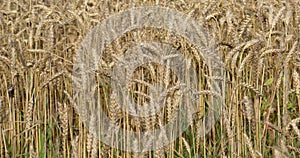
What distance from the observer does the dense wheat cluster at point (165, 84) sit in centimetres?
207

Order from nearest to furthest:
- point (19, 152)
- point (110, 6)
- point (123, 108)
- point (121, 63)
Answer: point (123, 108)
point (121, 63)
point (19, 152)
point (110, 6)

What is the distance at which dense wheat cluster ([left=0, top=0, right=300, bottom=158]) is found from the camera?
2.07 meters

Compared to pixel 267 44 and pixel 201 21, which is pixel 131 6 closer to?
pixel 201 21

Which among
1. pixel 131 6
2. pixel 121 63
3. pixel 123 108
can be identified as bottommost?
pixel 123 108

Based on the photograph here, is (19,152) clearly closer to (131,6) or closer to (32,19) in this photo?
(32,19)

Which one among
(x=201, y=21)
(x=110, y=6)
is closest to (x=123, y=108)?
(x=201, y=21)

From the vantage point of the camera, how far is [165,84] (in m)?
2.13

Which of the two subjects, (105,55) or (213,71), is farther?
(105,55)

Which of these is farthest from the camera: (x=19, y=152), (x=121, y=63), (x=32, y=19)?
(x=32, y=19)

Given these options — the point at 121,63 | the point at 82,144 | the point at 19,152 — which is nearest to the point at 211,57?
the point at 121,63

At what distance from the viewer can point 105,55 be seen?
2932 mm

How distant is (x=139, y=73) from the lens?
8.75ft

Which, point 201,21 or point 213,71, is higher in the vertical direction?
point 201,21

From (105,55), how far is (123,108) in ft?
2.93
